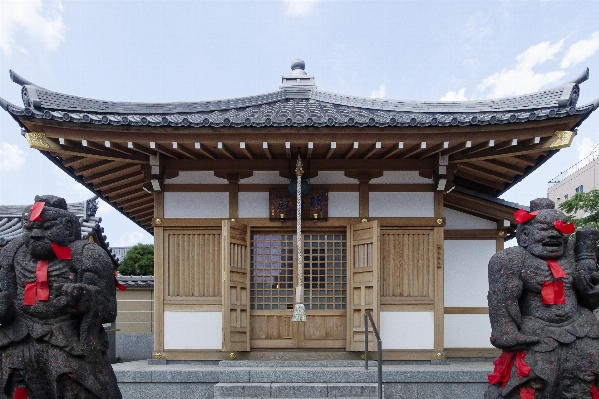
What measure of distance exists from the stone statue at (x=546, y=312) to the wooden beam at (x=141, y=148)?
495 centimetres

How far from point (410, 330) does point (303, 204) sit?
8.48 feet

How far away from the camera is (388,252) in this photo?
7.70 meters

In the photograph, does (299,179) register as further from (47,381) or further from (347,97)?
(47,381)

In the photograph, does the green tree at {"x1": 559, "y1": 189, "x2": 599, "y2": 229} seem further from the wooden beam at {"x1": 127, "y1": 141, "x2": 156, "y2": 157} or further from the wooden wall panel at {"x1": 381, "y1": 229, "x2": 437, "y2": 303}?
the wooden beam at {"x1": 127, "y1": 141, "x2": 156, "y2": 157}

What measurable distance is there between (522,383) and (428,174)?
4132 millimetres

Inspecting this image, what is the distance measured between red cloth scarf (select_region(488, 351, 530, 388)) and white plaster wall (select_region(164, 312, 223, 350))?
4.36 meters

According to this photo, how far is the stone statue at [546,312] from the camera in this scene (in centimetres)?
423

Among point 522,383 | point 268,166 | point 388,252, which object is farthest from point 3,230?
point 522,383

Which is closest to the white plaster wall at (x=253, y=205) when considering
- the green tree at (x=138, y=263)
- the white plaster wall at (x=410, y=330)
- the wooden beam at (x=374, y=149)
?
the wooden beam at (x=374, y=149)

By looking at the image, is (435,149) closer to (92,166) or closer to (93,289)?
(93,289)

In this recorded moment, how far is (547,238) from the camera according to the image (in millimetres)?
4406

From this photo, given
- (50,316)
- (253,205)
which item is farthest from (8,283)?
(253,205)

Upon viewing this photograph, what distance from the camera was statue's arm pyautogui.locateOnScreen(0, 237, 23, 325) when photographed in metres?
4.07

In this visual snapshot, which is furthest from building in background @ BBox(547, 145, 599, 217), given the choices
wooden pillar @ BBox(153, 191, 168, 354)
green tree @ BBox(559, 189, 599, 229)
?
wooden pillar @ BBox(153, 191, 168, 354)
